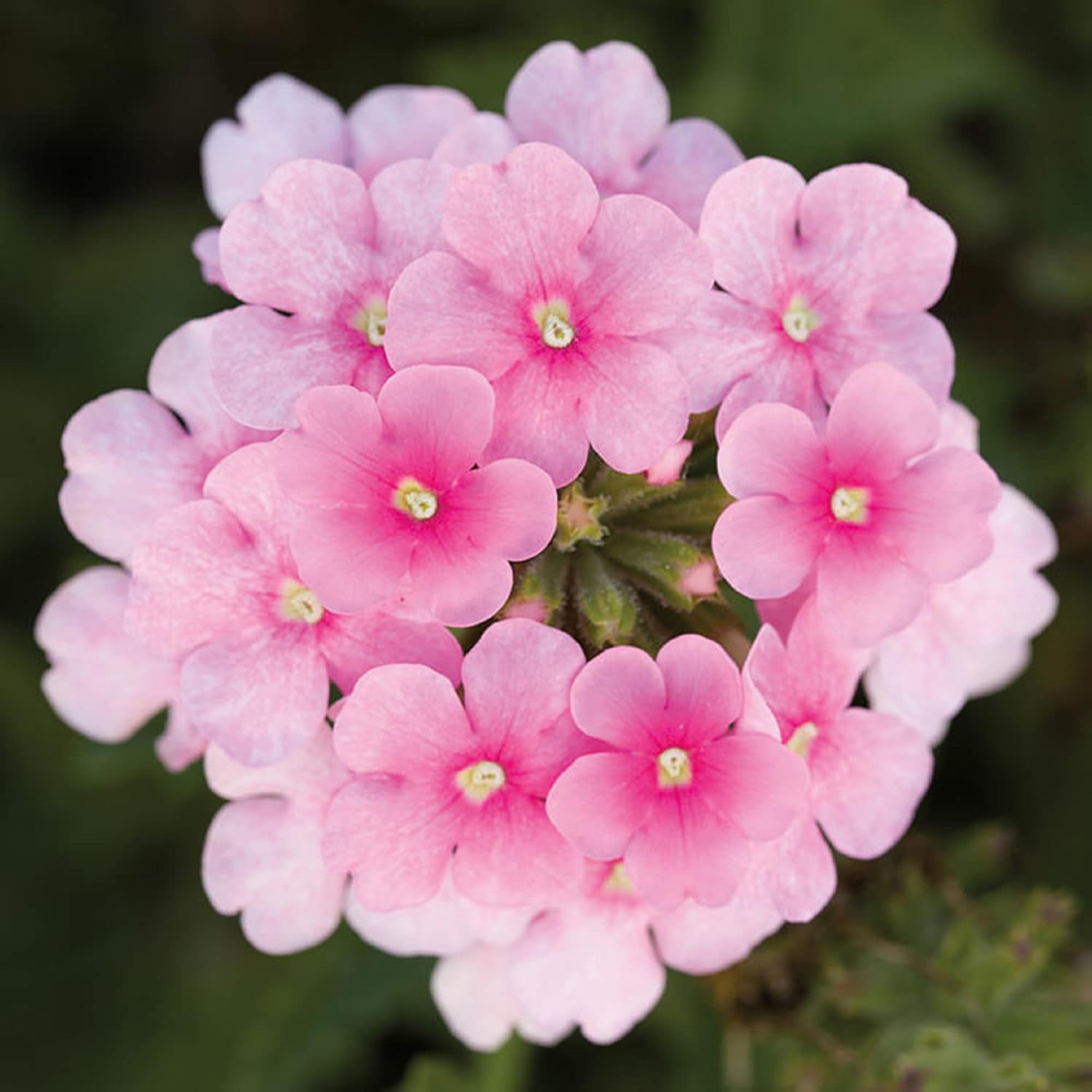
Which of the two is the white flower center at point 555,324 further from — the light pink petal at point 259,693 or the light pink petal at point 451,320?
the light pink petal at point 259,693

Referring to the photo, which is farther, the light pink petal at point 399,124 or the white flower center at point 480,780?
the light pink petal at point 399,124

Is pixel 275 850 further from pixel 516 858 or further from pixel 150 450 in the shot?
pixel 150 450

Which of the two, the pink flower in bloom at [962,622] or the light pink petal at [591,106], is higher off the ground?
the light pink petal at [591,106]

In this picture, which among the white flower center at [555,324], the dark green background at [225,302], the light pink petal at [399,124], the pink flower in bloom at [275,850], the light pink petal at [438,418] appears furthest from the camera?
the dark green background at [225,302]

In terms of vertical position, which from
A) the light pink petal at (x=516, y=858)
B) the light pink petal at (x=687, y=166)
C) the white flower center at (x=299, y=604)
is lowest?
the light pink petal at (x=516, y=858)

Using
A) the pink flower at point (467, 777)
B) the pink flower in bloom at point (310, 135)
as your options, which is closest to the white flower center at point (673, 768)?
the pink flower at point (467, 777)

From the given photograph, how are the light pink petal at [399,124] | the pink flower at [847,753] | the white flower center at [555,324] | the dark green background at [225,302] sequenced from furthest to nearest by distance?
1. the dark green background at [225,302]
2. the light pink petal at [399,124]
3. the pink flower at [847,753]
4. the white flower center at [555,324]

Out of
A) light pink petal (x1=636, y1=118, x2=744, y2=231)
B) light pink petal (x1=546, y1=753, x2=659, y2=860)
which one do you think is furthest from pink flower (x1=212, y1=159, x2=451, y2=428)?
light pink petal (x1=546, y1=753, x2=659, y2=860)

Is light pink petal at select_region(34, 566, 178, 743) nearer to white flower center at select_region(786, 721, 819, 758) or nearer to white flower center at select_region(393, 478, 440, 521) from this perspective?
white flower center at select_region(393, 478, 440, 521)

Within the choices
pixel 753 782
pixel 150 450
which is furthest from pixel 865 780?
pixel 150 450
